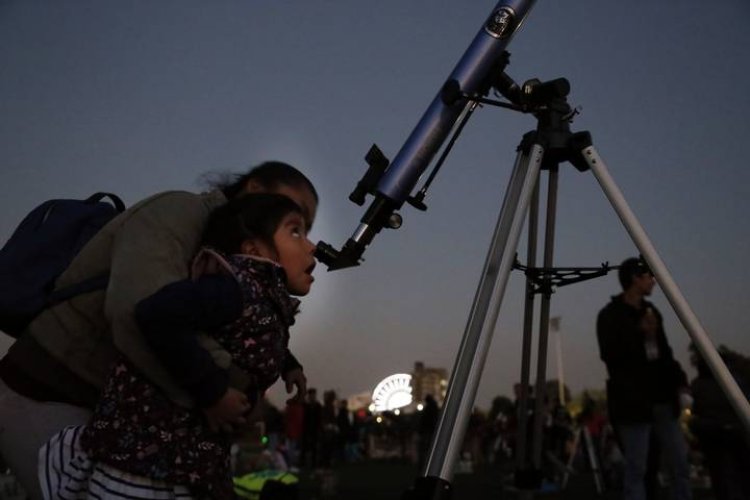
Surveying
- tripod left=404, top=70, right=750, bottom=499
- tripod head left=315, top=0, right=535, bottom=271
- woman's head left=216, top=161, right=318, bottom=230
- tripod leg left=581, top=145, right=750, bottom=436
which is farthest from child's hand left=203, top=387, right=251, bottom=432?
tripod leg left=581, top=145, right=750, bottom=436

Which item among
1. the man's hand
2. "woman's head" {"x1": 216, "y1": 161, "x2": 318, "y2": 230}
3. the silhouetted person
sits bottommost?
the man's hand

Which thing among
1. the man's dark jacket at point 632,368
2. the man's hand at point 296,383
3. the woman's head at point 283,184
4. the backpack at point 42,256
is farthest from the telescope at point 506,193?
the man's dark jacket at point 632,368

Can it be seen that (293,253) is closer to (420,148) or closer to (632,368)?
(420,148)

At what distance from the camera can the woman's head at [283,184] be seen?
220 centimetres

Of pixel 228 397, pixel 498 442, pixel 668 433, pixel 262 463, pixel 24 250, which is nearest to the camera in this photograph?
→ pixel 228 397

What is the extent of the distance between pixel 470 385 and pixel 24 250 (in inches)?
51.2

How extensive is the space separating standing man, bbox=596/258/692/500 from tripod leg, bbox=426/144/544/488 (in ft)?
8.74

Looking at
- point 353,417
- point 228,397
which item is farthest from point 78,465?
point 353,417

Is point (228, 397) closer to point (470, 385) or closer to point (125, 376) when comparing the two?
point (125, 376)

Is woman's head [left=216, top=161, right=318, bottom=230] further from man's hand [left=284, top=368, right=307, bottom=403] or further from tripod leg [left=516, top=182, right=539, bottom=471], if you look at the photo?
tripod leg [left=516, top=182, right=539, bottom=471]

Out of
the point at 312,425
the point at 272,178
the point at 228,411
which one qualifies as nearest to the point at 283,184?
the point at 272,178

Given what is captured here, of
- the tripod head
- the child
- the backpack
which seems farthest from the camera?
the tripod head

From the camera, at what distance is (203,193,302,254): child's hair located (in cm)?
180

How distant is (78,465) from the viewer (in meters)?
1.59
